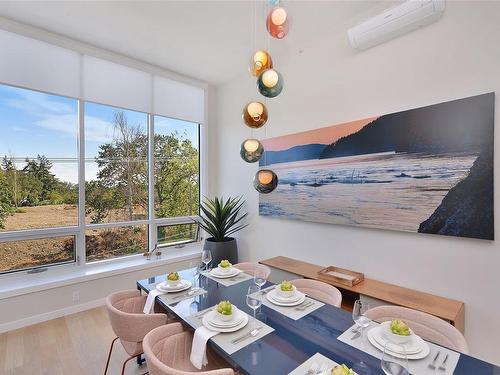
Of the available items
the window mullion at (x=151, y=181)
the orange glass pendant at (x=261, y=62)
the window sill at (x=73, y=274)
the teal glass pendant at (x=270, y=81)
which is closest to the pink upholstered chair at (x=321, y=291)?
the teal glass pendant at (x=270, y=81)

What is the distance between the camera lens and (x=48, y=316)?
292 centimetres

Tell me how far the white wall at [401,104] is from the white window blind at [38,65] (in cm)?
249

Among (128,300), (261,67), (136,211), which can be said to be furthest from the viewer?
(136,211)

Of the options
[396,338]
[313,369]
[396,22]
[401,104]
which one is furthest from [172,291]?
[396,22]

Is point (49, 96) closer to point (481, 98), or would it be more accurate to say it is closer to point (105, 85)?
point (105, 85)

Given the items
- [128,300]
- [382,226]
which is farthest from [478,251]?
[128,300]

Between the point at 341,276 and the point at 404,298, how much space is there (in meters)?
0.54

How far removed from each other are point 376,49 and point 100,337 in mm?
3982

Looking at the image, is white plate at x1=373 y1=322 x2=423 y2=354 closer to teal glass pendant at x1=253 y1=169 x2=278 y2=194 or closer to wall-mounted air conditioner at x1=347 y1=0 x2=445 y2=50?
teal glass pendant at x1=253 y1=169 x2=278 y2=194

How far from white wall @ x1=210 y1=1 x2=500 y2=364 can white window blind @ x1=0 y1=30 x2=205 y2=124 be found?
147 cm

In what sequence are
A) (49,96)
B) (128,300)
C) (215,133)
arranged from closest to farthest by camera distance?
(128,300)
(49,96)
(215,133)

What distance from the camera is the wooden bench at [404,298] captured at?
190 centimetres

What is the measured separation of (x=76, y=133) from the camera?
3.29 m

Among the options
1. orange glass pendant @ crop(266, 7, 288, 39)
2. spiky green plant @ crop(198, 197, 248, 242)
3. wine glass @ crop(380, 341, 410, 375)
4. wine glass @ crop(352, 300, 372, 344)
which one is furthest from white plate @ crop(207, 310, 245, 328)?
spiky green plant @ crop(198, 197, 248, 242)
